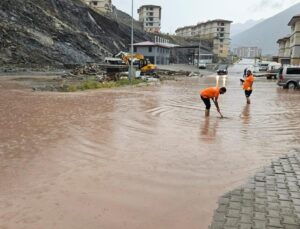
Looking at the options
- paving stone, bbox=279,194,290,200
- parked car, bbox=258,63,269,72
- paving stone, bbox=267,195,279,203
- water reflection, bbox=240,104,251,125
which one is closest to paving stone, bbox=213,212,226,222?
paving stone, bbox=267,195,279,203

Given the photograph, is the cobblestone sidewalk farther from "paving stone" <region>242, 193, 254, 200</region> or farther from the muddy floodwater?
the muddy floodwater

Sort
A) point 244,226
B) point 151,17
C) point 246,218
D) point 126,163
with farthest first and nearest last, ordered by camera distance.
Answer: point 151,17 → point 126,163 → point 246,218 → point 244,226

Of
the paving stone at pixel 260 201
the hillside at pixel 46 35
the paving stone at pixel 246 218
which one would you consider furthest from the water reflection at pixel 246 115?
the hillside at pixel 46 35

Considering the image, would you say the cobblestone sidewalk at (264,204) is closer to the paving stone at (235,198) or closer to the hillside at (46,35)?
the paving stone at (235,198)

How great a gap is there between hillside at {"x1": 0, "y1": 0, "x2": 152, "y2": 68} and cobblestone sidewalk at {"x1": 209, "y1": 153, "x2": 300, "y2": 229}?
38890 mm

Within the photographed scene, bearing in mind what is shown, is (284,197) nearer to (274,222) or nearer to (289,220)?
(289,220)

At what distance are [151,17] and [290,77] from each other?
9917cm

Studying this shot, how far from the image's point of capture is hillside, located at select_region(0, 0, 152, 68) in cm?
4281

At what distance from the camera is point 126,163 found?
6781 millimetres

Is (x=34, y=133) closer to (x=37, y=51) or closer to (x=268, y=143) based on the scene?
(x=268, y=143)

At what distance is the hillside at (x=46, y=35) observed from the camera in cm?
4281

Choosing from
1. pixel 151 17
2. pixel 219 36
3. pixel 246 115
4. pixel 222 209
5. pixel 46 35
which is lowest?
pixel 246 115

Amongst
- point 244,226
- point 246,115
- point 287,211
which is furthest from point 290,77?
point 244,226

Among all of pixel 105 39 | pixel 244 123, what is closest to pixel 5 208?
pixel 244 123
